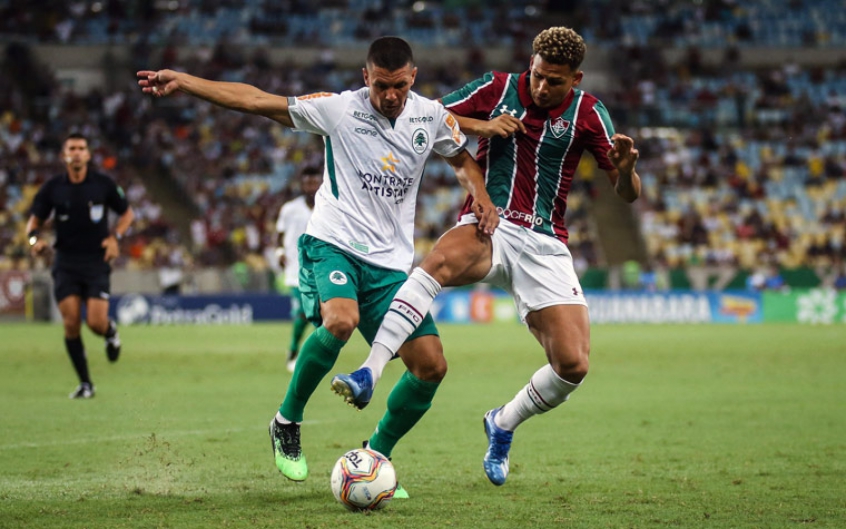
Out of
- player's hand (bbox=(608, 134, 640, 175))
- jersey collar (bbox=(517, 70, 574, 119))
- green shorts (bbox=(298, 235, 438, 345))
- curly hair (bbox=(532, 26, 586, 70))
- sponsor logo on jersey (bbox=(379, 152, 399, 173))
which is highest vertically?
curly hair (bbox=(532, 26, 586, 70))

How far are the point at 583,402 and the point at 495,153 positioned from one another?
17.2 feet

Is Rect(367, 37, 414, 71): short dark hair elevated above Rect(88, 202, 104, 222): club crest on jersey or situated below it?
above

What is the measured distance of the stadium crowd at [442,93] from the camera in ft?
107

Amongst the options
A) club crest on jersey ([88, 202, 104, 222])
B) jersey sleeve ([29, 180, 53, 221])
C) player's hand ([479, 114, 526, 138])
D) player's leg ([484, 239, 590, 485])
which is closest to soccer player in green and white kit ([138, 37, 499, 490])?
player's hand ([479, 114, 526, 138])

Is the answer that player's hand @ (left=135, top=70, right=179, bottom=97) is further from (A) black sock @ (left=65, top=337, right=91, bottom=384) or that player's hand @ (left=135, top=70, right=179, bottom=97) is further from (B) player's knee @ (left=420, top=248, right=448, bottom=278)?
(A) black sock @ (left=65, top=337, right=91, bottom=384)

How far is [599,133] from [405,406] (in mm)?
2109

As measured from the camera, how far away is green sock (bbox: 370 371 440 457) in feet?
20.4

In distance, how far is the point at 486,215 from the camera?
646 cm

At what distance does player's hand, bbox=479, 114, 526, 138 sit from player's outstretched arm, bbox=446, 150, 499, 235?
17 cm

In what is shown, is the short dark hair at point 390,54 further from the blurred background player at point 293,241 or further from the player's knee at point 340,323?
the blurred background player at point 293,241

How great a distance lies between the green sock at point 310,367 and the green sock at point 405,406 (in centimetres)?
43

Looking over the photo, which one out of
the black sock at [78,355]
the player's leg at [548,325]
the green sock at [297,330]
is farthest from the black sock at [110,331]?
the player's leg at [548,325]

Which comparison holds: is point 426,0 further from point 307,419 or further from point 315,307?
point 315,307

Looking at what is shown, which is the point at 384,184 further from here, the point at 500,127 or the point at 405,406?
the point at 405,406
